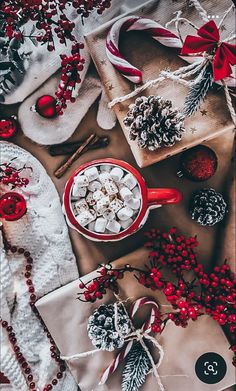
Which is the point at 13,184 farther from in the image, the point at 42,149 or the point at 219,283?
the point at 219,283

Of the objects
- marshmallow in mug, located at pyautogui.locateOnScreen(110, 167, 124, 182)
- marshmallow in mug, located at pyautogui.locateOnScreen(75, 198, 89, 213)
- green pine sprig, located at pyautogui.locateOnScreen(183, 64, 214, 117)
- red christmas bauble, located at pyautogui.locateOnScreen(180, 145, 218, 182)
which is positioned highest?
green pine sprig, located at pyautogui.locateOnScreen(183, 64, 214, 117)

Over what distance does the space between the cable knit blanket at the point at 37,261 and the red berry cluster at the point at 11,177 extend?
0.08ft

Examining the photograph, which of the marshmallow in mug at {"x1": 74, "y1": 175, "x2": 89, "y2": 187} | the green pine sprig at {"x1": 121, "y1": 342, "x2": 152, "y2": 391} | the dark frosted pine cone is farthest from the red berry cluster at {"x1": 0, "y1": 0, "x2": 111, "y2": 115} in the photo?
the green pine sprig at {"x1": 121, "y1": 342, "x2": 152, "y2": 391}

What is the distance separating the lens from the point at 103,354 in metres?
1.46

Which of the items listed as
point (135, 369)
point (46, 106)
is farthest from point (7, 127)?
point (135, 369)

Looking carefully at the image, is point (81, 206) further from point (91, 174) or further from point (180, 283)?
point (180, 283)

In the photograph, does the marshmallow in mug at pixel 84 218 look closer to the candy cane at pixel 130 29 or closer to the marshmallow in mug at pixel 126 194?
the marshmallow in mug at pixel 126 194

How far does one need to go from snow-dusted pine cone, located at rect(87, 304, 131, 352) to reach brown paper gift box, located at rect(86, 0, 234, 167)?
387 mm

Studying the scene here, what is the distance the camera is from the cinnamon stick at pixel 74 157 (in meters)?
1.50

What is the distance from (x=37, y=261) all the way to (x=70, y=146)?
1.05ft

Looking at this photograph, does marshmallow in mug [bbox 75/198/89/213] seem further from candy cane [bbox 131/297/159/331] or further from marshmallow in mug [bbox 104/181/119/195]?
candy cane [bbox 131/297/159/331]

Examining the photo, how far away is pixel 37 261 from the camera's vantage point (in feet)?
4.87

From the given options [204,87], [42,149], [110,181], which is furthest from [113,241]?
[204,87]

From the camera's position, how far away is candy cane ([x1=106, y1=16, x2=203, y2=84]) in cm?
137
